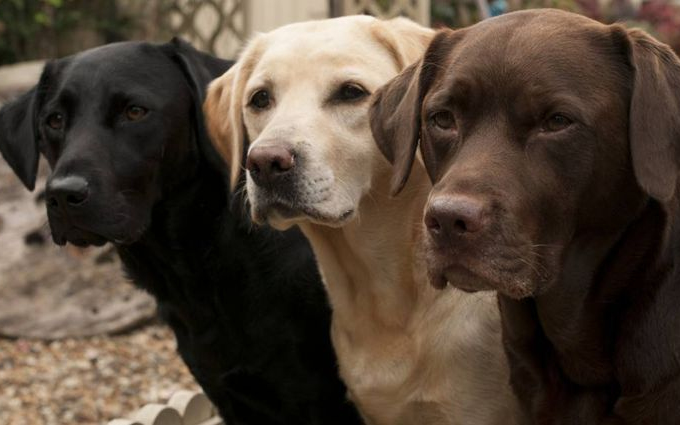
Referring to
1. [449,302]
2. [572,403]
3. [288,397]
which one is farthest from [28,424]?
[572,403]

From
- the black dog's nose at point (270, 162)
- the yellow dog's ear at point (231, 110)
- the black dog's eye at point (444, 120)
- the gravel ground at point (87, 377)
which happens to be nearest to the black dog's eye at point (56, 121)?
the yellow dog's ear at point (231, 110)

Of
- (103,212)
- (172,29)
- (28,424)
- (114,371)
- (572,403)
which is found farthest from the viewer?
(172,29)

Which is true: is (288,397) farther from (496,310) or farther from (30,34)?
(30,34)

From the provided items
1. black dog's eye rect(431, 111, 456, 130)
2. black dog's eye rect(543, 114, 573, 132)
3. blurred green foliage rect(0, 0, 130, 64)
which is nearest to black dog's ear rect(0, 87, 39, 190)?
black dog's eye rect(431, 111, 456, 130)

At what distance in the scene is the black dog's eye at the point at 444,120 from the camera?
3.18 metres

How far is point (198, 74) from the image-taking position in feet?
14.2

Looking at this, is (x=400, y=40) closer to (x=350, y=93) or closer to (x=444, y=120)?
(x=350, y=93)

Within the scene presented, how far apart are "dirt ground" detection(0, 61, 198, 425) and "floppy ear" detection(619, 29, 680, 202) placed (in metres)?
3.81

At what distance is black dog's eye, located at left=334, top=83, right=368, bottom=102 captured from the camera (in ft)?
12.3

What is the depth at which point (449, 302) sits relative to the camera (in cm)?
369

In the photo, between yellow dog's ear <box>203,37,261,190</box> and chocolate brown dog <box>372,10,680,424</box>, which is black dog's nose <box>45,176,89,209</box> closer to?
yellow dog's ear <box>203,37,261,190</box>

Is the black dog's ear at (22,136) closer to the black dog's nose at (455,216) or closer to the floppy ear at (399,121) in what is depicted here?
the floppy ear at (399,121)

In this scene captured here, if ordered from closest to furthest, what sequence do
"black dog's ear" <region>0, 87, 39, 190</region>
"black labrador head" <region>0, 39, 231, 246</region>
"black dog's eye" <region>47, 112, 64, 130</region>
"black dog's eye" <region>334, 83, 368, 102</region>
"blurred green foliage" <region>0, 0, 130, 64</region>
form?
"black dog's eye" <region>334, 83, 368, 102</region>
"black labrador head" <region>0, 39, 231, 246</region>
"black dog's eye" <region>47, 112, 64, 130</region>
"black dog's ear" <region>0, 87, 39, 190</region>
"blurred green foliage" <region>0, 0, 130, 64</region>

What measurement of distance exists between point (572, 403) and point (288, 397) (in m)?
1.18
